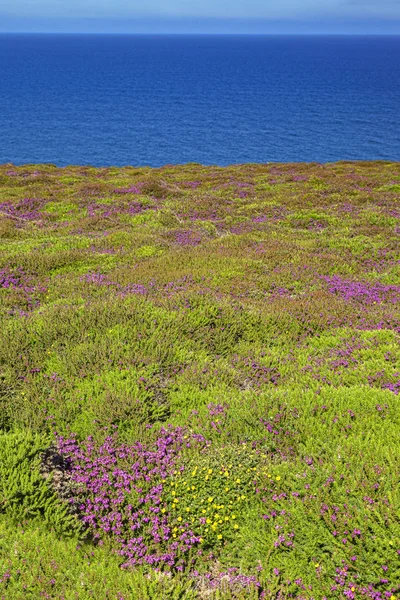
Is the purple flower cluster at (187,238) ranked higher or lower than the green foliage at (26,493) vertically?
higher

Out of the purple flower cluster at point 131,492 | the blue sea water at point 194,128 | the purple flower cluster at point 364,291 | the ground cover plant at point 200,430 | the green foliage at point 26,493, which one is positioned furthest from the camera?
the blue sea water at point 194,128

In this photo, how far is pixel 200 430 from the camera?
680cm

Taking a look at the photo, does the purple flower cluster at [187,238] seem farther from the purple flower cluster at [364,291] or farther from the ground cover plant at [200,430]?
the purple flower cluster at [364,291]

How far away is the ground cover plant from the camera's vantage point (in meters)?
4.85

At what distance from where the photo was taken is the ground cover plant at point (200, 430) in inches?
191

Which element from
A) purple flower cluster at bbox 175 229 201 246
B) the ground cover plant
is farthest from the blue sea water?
the ground cover plant

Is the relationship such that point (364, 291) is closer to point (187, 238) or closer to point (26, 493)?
point (187, 238)

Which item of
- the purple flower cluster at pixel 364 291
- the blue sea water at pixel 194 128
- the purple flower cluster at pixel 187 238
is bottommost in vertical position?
the purple flower cluster at pixel 364 291

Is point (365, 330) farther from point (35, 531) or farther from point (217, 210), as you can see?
point (217, 210)

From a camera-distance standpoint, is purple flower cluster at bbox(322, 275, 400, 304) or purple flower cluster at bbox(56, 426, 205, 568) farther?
purple flower cluster at bbox(322, 275, 400, 304)

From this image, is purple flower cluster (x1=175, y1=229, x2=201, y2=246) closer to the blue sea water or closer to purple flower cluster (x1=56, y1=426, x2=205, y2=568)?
purple flower cluster (x1=56, y1=426, x2=205, y2=568)

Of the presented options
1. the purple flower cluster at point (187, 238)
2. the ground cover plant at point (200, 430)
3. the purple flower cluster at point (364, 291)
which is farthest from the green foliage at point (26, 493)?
the purple flower cluster at point (187, 238)

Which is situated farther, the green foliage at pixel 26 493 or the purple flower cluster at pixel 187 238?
the purple flower cluster at pixel 187 238

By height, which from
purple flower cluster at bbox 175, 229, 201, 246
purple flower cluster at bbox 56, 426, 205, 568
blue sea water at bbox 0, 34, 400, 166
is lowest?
purple flower cluster at bbox 56, 426, 205, 568
